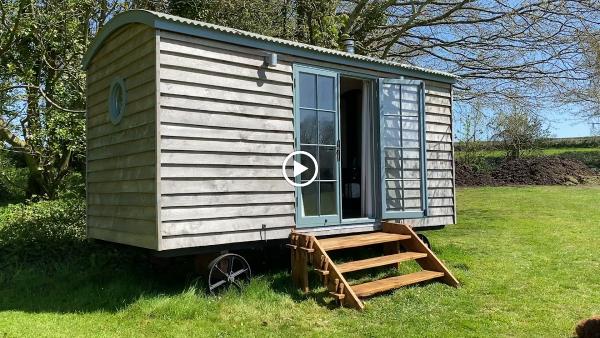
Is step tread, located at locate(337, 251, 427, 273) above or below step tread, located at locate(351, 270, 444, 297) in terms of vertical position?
above

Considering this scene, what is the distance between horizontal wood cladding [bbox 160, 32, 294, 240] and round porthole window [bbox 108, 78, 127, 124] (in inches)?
40.0

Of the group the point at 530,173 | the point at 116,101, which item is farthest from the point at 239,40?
the point at 530,173

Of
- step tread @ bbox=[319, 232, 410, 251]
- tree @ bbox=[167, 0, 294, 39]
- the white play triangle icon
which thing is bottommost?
step tread @ bbox=[319, 232, 410, 251]

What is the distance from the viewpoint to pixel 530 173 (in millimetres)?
17766

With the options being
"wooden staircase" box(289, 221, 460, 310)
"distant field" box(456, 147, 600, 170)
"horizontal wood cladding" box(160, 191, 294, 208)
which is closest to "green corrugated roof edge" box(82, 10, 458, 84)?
"horizontal wood cladding" box(160, 191, 294, 208)

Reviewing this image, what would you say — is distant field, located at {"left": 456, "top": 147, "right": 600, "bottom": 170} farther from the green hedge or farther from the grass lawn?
the green hedge

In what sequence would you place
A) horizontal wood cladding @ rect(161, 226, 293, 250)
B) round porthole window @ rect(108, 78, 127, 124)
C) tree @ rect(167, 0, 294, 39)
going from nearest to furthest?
horizontal wood cladding @ rect(161, 226, 293, 250) < round porthole window @ rect(108, 78, 127, 124) < tree @ rect(167, 0, 294, 39)

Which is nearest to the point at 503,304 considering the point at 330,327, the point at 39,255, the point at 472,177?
the point at 330,327

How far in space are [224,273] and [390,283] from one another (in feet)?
5.96

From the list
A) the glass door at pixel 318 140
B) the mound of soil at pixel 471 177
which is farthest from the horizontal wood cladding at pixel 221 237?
the mound of soil at pixel 471 177

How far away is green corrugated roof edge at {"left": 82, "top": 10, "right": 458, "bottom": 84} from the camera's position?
494 centimetres

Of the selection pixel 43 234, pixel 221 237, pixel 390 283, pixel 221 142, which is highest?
pixel 221 142

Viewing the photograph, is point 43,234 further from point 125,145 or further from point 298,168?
point 298,168

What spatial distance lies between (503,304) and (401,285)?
3.47 ft
